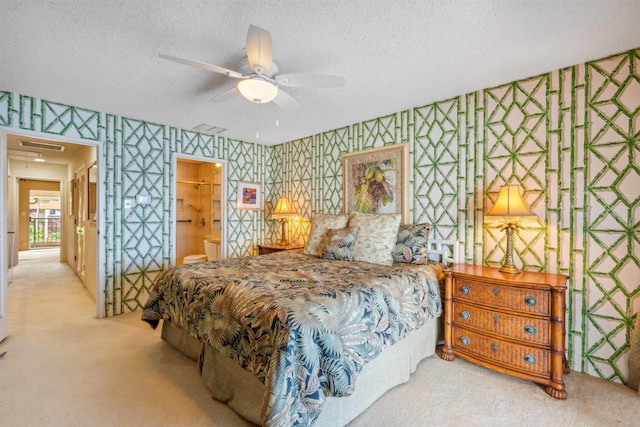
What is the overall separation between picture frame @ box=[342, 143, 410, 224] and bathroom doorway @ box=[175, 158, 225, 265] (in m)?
3.45

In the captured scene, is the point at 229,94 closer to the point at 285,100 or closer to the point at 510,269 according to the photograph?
the point at 285,100

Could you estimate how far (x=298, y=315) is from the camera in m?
1.45

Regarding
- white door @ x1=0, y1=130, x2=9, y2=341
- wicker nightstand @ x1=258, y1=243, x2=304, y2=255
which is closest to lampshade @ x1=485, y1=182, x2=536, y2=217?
wicker nightstand @ x1=258, y1=243, x2=304, y2=255

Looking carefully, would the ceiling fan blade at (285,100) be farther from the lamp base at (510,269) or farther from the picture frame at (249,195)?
the picture frame at (249,195)

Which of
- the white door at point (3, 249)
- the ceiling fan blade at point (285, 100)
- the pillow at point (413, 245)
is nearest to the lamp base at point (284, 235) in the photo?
the pillow at point (413, 245)

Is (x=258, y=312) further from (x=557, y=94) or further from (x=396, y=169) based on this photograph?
(x=557, y=94)

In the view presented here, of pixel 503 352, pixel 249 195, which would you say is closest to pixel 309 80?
pixel 503 352

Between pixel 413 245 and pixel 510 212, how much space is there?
0.86m

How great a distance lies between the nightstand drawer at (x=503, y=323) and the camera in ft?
6.86

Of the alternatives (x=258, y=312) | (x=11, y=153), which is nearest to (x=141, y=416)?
(x=258, y=312)

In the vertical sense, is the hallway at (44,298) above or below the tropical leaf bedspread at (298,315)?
below

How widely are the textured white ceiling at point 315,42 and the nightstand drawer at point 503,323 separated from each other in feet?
6.55

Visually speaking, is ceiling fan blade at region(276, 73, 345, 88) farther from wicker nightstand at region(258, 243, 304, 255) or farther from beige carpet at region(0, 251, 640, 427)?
wicker nightstand at region(258, 243, 304, 255)

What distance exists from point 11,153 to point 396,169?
6.95 m
